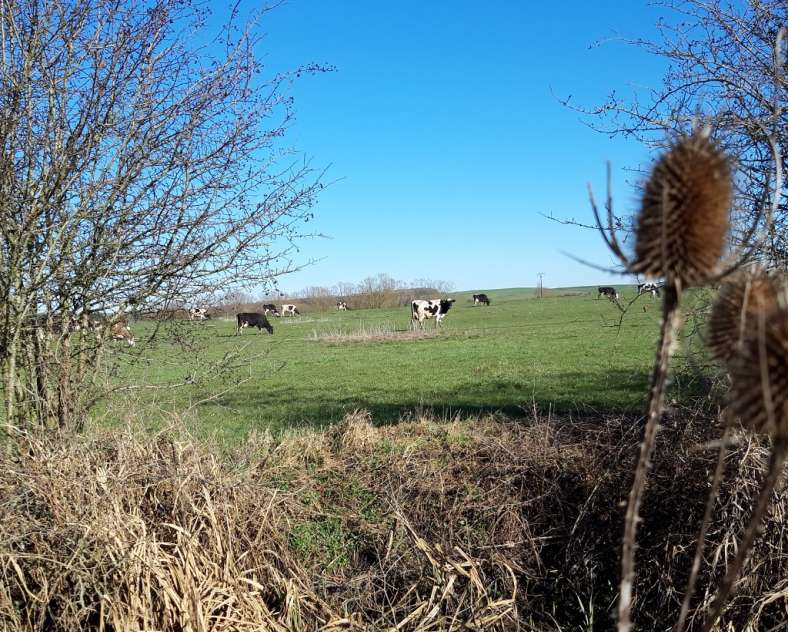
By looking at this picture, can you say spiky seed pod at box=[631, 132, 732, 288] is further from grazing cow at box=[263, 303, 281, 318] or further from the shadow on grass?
grazing cow at box=[263, 303, 281, 318]

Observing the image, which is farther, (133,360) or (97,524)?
(133,360)

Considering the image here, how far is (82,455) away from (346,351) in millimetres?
22274

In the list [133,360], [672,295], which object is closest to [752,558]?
[672,295]

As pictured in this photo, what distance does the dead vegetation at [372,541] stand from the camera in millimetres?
3418

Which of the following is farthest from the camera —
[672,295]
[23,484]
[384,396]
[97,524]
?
[384,396]

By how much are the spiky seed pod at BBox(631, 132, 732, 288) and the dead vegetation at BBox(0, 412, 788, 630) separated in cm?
272

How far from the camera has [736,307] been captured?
1.64 meters

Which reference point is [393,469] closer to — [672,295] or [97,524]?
[97,524]

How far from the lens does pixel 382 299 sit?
73000 mm

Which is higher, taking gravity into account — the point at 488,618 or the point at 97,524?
the point at 97,524

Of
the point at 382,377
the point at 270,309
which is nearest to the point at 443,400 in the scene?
the point at 382,377

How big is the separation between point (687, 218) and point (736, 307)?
0.32 metres

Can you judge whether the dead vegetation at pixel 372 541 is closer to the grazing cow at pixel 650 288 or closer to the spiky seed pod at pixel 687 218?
the grazing cow at pixel 650 288

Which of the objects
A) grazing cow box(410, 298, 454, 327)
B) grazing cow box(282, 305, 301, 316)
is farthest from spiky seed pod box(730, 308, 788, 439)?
grazing cow box(282, 305, 301, 316)
